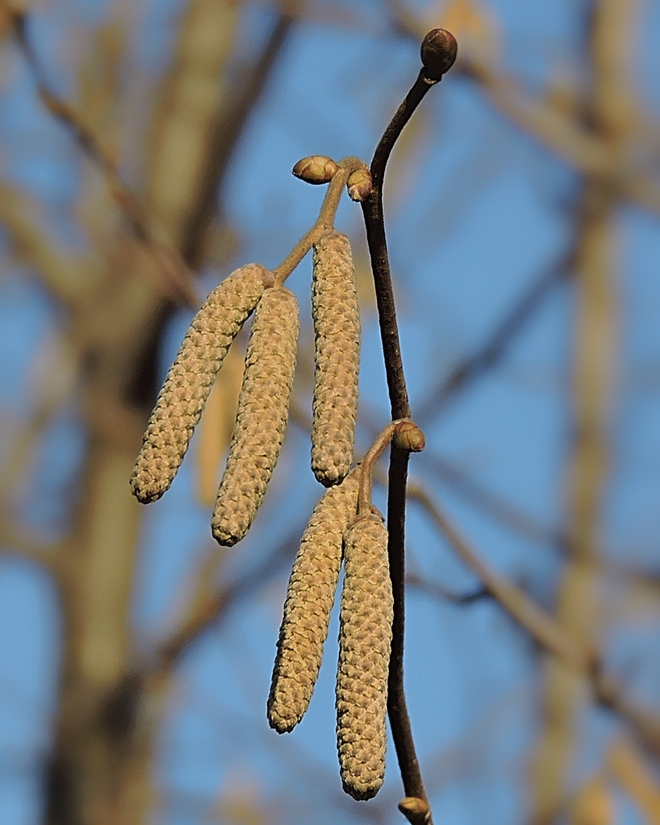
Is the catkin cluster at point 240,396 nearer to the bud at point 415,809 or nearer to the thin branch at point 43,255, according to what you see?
the bud at point 415,809

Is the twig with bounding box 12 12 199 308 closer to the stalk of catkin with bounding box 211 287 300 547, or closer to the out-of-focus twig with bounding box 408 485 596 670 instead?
the out-of-focus twig with bounding box 408 485 596 670

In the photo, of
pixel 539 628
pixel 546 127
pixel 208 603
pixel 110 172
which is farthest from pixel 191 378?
pixel 546 127

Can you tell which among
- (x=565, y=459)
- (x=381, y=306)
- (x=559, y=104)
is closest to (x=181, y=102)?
(x=559, y=104)

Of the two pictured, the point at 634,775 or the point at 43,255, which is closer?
the point at 634,775

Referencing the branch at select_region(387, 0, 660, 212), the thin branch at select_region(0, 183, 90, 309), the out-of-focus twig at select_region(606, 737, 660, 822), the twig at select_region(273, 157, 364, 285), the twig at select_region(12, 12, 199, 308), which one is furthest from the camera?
the thin branch at select_region(0, 183, 90, 309)

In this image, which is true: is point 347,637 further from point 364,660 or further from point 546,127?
point 546,127

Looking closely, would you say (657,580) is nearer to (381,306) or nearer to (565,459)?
(565,459)

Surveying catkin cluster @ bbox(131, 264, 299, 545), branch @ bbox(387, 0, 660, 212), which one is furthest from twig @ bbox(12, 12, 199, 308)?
catkin cluster @ bbox(131, 264, 299, 545)

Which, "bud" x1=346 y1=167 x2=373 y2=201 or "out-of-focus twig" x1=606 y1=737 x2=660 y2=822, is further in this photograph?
"out-of-focus twig" x1=606 y1=737 x2=660 y2=822
